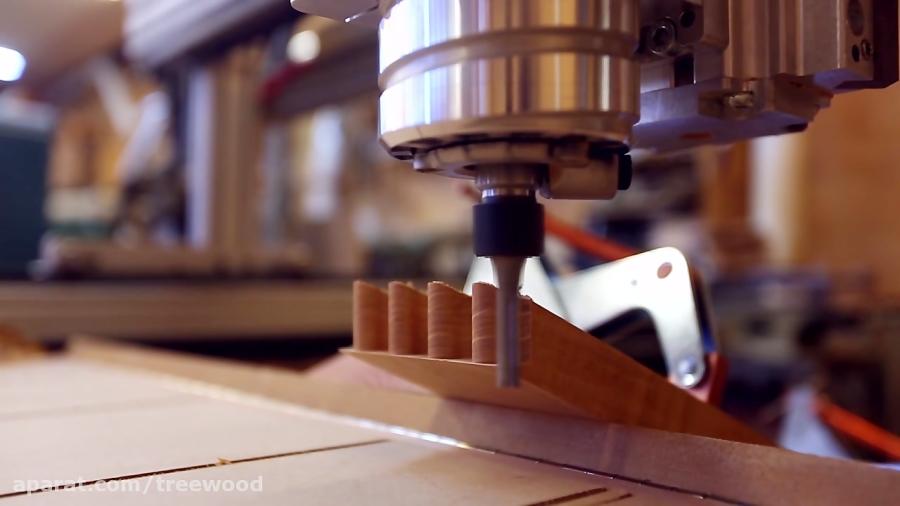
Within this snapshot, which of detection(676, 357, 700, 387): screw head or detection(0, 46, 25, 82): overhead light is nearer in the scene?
detection(676, 357, 700, 387): screw head

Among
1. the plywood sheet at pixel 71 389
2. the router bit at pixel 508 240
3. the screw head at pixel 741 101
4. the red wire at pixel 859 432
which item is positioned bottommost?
the red wire at pixel 859 432

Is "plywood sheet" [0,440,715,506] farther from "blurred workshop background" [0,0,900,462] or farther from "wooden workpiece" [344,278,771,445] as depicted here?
"blurred workshop background" [0,0,900,462]

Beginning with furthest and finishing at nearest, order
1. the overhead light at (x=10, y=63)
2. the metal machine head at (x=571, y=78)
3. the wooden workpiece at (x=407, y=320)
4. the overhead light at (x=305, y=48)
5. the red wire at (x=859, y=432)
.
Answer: the overhead light at (x=305, y=48) < the red wire at (x=859, y=432) < the overhead light at (x=10, y=63) < the wooden workpiece at (x=407, y=320) < the metal machine head at (x=571, y=78)

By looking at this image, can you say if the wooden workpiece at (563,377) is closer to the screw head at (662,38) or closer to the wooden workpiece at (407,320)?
the wooden workpiece at (407,320)

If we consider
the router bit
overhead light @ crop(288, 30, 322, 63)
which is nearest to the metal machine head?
the router bit

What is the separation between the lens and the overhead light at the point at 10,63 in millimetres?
635

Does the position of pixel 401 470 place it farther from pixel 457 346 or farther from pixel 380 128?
pixel 380 128

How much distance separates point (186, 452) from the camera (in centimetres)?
49

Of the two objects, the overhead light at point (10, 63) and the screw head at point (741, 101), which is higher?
the overhead light at point (10, 63)

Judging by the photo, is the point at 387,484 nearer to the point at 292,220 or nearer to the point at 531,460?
the point at 531,460

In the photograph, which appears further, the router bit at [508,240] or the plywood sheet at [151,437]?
the plywood sheet at [151,437]

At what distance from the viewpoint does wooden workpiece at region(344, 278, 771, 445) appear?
1.33 ft

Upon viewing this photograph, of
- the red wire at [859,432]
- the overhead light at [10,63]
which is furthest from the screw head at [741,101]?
the red wire at [859,432]

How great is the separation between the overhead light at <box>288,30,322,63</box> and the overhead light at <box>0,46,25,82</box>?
910mm
